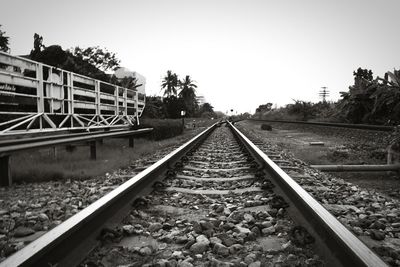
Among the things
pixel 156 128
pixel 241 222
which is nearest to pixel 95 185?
pixel 241 222

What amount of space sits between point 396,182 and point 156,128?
28.6ft

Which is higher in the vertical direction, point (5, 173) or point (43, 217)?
point (5, 173)

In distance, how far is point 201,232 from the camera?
226 centimetres

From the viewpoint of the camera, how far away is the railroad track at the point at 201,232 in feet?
5.67

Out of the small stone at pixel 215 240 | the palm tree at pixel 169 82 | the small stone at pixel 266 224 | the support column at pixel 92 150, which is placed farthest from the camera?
the palm tree at pixel 169 82

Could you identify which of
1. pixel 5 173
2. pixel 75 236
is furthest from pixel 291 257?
pixel 5 173

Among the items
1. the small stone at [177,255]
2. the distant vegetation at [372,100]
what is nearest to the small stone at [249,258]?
the small stone at [177,255]

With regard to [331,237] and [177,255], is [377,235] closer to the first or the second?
[331,237]

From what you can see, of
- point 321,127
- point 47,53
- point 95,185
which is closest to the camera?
point 95,185

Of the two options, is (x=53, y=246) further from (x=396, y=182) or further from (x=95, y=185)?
(x=396, y=182)

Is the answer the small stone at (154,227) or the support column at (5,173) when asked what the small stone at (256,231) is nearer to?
the small stone at (154,227)

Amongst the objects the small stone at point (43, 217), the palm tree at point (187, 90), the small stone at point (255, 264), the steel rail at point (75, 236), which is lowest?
the small stone at point (43, 217)

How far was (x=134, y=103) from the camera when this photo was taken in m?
16.8

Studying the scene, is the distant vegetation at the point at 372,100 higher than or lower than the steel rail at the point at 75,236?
higher
